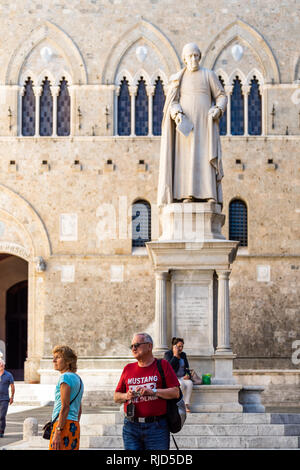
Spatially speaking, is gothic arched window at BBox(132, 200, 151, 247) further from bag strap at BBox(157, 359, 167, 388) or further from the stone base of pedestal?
bag strap at BBox(157, 359, 167, 388)

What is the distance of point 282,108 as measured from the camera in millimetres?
28359

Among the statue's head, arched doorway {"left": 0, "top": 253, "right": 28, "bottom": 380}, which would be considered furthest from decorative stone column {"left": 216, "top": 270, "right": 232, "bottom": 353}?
arched doorway {"left": 0, "top": 253, "right": 28, "bottom": 380}

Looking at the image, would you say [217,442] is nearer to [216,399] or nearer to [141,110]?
[216,399]

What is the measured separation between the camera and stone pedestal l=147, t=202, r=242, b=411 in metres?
13.3

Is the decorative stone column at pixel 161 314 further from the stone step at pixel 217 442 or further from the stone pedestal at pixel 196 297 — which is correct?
the stone step at pixel 217 442

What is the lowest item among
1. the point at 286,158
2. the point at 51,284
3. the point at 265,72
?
the point at 51,284

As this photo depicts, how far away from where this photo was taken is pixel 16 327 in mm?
33906

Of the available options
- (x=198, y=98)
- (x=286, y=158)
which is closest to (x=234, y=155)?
(x=286, y=158)

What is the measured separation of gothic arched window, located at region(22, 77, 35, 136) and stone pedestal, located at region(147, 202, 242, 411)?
629 inches

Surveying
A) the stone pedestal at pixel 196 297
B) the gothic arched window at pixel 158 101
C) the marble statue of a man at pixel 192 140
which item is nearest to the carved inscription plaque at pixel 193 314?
the stone pedestal at pixel 196 297

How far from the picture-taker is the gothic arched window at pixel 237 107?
94.1ft

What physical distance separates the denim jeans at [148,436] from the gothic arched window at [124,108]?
20.9 metres

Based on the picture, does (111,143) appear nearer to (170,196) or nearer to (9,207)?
(9,207)

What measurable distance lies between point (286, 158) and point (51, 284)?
809 cm
